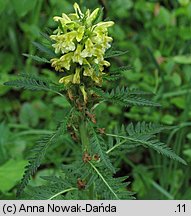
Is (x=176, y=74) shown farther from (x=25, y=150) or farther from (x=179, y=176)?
(x=25, y=150)

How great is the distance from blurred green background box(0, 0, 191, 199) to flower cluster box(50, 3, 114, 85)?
0.70m

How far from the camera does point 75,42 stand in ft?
5.19

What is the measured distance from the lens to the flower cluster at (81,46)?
5.09ft

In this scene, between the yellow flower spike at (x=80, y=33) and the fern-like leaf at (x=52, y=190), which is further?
the fern-like leaf at (x=52, y=190)

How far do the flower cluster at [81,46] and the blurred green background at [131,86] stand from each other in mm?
700

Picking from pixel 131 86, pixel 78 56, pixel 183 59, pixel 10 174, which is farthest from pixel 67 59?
pixel 183 59

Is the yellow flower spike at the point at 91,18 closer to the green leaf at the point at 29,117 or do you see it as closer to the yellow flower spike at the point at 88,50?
the yellow flower spike at the point at 88,50

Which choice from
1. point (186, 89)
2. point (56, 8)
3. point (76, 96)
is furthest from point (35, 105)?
point (76, 96)

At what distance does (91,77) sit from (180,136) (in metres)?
1.10

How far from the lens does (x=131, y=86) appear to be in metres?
2.94

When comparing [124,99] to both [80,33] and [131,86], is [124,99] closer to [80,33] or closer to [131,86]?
[80,33]

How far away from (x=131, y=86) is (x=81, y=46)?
139 centimetres

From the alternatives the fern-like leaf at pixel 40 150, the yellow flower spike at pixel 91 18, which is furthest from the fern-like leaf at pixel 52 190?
the yellow flower spike at pixel 91 18

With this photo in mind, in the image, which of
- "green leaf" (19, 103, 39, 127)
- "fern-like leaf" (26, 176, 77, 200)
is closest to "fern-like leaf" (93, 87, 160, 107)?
"fern-like leaf" (26, 176, 77, 200)
